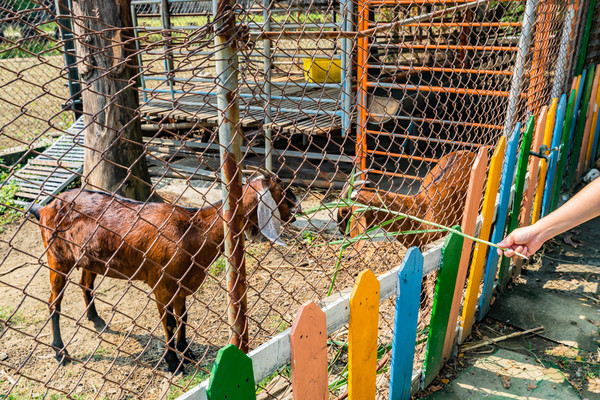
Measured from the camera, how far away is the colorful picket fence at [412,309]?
168 cm

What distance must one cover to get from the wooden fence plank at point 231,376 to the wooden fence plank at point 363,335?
22.0 inches

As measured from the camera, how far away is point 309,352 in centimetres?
176

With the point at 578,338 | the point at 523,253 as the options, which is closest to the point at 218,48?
the point at 523,253

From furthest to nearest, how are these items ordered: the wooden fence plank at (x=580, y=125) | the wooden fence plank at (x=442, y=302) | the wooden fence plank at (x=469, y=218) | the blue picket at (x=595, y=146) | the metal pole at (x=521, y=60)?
the blue picket at (x=595, y=146), the wooden fence plank at (x=580, y=125), the metal pole at (x=521, y=60), the wooden fence plank at (x=469, y=218), the wooden fence plank at (x=442, y=302)

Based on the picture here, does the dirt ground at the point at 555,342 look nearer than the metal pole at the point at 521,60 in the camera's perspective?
Yes

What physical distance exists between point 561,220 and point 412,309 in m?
0.81

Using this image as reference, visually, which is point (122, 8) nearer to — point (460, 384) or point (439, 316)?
point (439, 316)

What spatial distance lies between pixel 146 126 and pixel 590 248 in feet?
22.5

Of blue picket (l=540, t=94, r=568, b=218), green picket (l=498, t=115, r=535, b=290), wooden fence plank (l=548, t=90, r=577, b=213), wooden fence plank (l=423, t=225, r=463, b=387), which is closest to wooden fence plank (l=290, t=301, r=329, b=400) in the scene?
wooden fence plank (l=423, t=225, r=463, b=387)

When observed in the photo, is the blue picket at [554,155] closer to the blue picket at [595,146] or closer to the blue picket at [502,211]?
the blue picket at [502,211]

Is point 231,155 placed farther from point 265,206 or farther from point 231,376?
point 265,206

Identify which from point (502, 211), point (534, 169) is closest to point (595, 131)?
point (534, 169)

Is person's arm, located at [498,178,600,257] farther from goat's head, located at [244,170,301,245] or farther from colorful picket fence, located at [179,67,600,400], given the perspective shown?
goat's head, located at [244,170,301,245]

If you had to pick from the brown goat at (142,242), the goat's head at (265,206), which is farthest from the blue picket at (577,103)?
the brown goat at (142,242)
